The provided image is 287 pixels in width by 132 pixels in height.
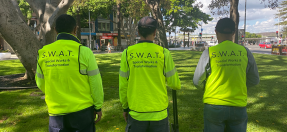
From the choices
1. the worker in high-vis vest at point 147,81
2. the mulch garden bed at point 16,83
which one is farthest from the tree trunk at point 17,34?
the worker in high-vis vest at point 147,81

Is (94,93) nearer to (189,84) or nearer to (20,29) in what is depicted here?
(20,29)

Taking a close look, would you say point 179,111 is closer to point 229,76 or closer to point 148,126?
point 229,76

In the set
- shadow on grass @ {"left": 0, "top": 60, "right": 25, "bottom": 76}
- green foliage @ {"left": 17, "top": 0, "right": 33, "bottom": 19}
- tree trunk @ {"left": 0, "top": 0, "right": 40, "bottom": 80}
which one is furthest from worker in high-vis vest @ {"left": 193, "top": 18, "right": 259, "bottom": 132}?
green foliage @ {"left": 17, "top": 0, "right": 33, "bottom": 19}

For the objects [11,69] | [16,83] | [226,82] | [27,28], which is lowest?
[16,83]

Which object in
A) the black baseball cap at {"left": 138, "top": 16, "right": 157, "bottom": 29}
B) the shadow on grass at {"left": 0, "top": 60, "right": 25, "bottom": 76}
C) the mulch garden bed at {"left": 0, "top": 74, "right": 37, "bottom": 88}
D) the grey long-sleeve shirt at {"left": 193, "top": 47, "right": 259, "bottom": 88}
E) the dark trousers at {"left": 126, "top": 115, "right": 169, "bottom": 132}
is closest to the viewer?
the dark trousers at {"left": 126, "top": 115, "right": 169, "bottom": 132}

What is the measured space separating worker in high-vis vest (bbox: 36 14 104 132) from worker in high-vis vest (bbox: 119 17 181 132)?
43cm

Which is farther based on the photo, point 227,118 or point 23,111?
point 23,111

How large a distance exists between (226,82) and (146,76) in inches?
34.6

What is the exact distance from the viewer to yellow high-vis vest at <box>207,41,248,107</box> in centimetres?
220

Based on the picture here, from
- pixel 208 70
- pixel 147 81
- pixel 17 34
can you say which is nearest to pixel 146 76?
pixel 147 81

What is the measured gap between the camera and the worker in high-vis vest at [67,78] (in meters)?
2.08

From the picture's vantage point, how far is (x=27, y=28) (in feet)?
22.3

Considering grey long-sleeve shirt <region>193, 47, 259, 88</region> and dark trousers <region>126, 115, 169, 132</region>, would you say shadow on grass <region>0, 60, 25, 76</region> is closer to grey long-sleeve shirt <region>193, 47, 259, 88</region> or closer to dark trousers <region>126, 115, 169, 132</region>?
dark trousers <region>126, 115, 169, 132</region>

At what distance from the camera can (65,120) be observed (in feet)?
6.92
